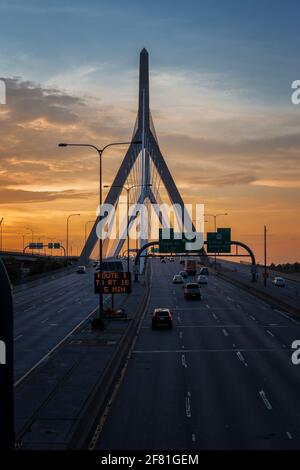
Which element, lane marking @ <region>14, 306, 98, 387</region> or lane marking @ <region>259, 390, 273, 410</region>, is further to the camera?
lane marking @ <region>14, 306, 98, 387</region>

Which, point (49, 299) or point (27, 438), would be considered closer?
point (27, 438)

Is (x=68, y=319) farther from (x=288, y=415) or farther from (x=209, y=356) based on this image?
(x=288, y=415)

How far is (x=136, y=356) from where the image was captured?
33.6 meters

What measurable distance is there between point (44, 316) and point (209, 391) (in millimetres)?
30458

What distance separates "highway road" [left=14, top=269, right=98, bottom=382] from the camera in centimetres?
3438

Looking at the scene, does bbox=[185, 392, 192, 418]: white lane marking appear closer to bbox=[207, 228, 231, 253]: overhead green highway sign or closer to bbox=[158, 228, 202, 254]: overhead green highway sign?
bbox=[158, 228, 202, 254]: overhead green highway sign

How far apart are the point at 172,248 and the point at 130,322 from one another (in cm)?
4461

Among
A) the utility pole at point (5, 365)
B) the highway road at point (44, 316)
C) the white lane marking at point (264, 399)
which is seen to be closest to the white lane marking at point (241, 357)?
the white lane marking at point (264, 399)

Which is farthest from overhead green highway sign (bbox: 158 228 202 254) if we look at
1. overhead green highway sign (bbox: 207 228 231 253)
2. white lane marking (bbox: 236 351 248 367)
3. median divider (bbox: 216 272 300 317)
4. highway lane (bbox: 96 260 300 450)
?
white lane marking (bbox: 236 351 248 367)

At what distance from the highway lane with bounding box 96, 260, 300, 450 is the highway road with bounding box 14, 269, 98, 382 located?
4737mm

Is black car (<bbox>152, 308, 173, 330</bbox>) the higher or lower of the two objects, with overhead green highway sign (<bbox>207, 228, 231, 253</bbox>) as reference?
lower

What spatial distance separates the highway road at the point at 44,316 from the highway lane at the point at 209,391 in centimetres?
474

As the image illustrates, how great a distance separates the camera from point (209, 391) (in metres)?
25.1
